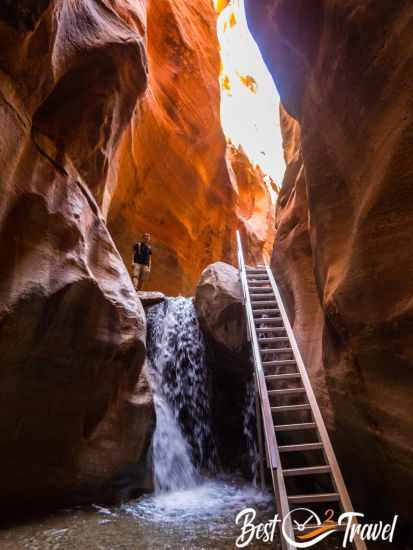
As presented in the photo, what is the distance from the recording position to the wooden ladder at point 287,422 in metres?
3.50

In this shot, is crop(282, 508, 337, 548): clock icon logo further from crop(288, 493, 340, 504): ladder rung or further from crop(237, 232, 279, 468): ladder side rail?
crop(237, 232, 279, 468): ladder side rail

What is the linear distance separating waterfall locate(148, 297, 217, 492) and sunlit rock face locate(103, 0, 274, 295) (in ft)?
18.1

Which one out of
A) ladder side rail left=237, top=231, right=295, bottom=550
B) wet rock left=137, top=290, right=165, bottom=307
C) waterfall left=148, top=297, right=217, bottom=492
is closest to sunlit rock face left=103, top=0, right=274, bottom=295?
wet rock left=137, top=290, right=165, bottom=307

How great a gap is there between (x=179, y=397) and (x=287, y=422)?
2557mm

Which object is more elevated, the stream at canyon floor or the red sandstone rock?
the red sandstone rock

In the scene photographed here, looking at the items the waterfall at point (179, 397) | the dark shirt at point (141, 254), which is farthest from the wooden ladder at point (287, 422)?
the dark shirt at point (141, 254)

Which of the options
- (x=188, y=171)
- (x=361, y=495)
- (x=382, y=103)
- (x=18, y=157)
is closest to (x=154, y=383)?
(x=361, y=495)

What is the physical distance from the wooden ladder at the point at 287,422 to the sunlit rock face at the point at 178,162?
6665 millimetres

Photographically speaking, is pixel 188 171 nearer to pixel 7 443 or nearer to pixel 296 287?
pixel 296 287

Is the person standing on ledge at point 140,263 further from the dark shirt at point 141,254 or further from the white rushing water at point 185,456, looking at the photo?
the white rushing water at point 185,456

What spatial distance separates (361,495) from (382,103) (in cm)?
435

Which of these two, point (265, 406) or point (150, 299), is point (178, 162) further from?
point (265, 406)

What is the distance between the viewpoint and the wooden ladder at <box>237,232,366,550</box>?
3.50 m

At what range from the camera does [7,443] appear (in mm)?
4246
